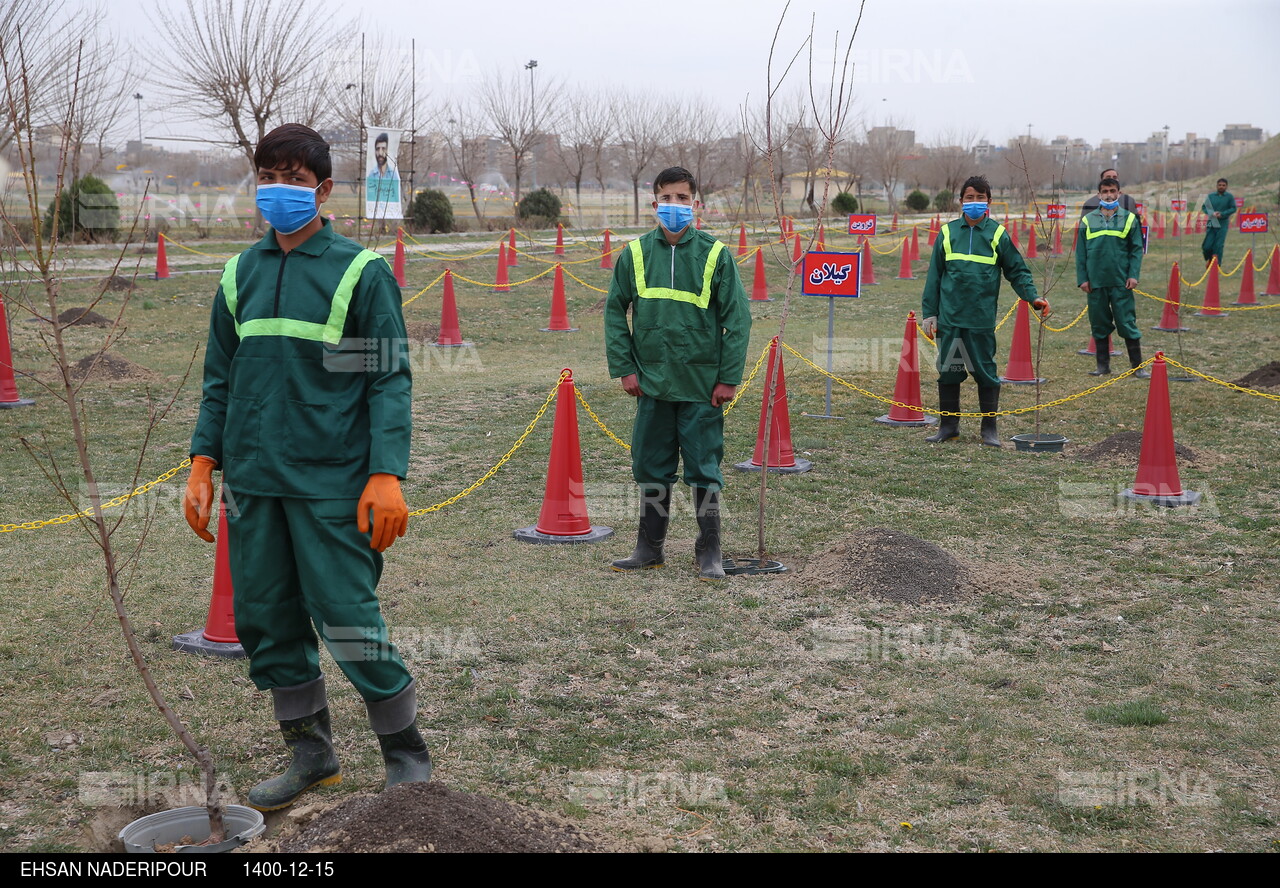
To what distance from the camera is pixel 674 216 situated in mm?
5875

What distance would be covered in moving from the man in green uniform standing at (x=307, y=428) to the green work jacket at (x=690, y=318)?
2440 millimetres

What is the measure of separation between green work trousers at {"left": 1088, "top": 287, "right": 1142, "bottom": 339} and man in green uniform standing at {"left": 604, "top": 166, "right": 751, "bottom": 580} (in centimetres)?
755

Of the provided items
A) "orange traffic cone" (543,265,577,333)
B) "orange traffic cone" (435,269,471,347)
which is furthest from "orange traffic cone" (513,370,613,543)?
"orange traffic cone" (543,265,577,333)

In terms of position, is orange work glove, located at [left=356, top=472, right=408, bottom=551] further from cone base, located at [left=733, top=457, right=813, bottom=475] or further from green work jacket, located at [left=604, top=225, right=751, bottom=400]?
cone base, located at [left=733, top=457, right=813, bottom=475]

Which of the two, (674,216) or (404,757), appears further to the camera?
(674,216)

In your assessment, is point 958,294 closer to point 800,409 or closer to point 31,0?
point 800,409

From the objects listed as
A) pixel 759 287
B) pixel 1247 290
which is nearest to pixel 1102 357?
pixel 759 287

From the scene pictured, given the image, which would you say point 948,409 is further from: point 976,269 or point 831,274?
point 831,274

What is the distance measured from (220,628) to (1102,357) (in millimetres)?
10304

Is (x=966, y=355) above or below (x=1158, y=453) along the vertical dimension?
above

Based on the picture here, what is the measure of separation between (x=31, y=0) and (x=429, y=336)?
11554 millimetres

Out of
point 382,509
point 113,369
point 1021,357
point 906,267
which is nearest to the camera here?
point 382,509
